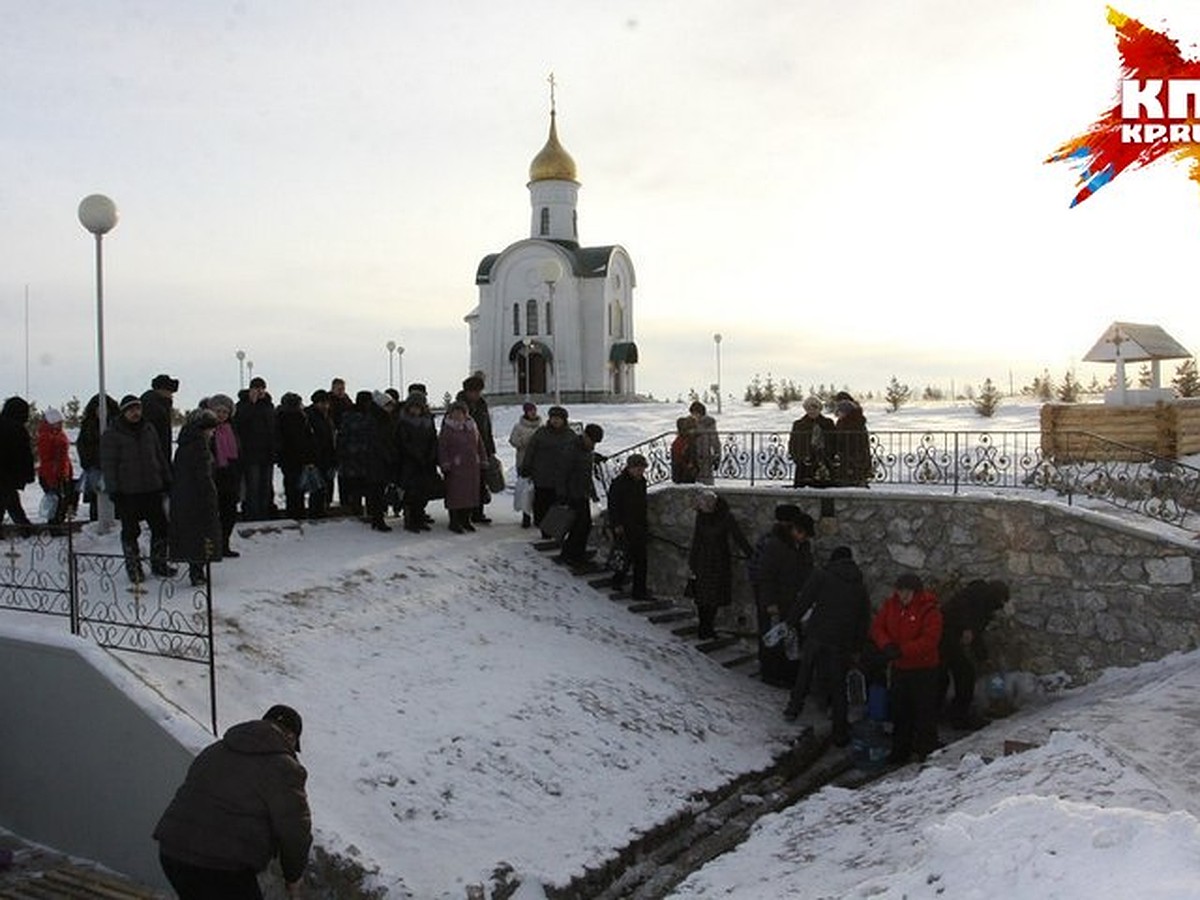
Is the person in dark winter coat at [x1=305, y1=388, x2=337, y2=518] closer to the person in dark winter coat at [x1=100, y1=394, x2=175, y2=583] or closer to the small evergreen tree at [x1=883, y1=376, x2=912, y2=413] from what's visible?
the person in dark winter coat at [x1=100, y1=394, x2=175, y2=583]

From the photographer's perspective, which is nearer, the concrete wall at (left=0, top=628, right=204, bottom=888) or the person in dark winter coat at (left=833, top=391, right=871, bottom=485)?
the concrete wall at (left=0, top=628, right=204, bottom=888)

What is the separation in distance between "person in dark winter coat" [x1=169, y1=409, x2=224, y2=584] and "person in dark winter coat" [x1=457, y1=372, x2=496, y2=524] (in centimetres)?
387

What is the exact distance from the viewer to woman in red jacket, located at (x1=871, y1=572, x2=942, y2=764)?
8.77 meters

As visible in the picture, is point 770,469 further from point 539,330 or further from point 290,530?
point 539,330

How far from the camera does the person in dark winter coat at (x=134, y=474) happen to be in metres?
9.38

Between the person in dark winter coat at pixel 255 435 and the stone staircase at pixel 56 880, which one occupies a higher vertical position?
the person in dark winter coat at pixel 255 435

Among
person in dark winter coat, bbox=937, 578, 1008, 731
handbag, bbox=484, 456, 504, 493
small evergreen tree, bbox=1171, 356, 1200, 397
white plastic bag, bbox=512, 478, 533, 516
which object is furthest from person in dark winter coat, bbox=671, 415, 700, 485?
small evergreen tree, bbox=1171, 356, 1200, 397

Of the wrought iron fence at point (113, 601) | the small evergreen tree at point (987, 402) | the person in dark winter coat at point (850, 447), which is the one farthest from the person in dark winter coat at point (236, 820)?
the small evergreen tree at point (987, 402)

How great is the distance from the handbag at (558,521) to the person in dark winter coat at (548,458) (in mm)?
309

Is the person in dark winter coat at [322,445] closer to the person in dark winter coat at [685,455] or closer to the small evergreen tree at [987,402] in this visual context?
the person in dark winter coat at [685,455]

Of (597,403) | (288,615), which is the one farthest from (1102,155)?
(597,403)

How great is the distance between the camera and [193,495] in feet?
29.5

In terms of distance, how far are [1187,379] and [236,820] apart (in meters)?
24.3

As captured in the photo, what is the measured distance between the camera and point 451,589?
10.6 m
